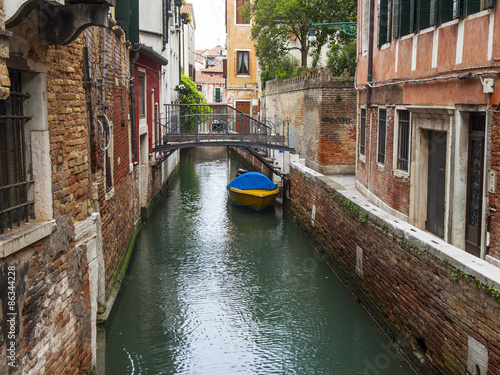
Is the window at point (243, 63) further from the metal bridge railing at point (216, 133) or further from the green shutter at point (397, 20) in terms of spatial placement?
the green shutter at point (397, 20)

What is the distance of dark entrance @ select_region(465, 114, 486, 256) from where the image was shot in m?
7.32

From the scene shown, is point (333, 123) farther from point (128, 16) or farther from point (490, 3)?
point (490, 3)

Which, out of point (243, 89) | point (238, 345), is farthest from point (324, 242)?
point (243, 89)

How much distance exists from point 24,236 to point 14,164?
67 centimetres

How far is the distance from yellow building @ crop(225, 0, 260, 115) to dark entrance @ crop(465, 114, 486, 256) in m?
27.8

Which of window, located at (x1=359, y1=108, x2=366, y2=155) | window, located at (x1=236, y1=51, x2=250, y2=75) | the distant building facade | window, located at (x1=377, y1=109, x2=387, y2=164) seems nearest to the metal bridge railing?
window, located at (x1=359, y1=108, x2=366, y2=155)

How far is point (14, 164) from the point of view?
442cm

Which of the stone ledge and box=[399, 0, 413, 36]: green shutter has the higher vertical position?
box=[399, 0, 413, 36]: green shutter

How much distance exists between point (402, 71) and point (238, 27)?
26.7 m

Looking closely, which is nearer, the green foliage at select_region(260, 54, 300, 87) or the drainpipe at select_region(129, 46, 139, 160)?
the drainpipe at select_region(129, 46, 139, 160)

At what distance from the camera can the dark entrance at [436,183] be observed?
28.7 ft

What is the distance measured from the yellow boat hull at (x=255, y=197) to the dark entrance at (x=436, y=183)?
8.50 meters

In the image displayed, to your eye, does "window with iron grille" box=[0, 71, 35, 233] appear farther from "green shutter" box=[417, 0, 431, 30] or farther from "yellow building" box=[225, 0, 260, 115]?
"yellow building" box=[225, 0, 260, 115]

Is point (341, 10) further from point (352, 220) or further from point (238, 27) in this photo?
point (238, 27)
